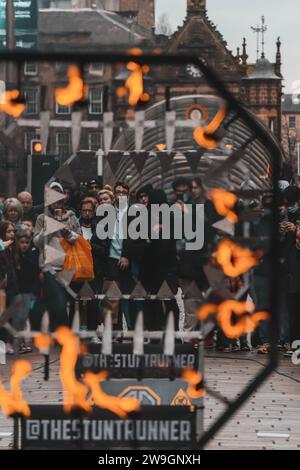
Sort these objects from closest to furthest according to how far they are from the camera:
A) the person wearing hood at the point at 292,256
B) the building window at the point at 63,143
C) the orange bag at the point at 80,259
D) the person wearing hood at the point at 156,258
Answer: the building window at the point at 63,143 < the person wearing hood at the point at 156,258 < the orange bag at the point at 80,259 < the person wearing hood at the point at 292,256

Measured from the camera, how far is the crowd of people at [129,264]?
246 inches

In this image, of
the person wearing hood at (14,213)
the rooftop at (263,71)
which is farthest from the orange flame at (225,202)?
the rooftop at (263,71)

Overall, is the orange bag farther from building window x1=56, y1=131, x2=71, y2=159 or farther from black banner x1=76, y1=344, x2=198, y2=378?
building window x1=56, y1=131, x2=71, y2=159

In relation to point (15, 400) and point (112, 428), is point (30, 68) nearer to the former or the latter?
point (15, 400)

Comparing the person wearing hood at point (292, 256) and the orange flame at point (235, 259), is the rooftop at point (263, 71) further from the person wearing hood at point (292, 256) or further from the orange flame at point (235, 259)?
the orange flame at point (235, 259)

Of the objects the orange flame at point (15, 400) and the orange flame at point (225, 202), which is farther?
the orange flame at point (225, 202)

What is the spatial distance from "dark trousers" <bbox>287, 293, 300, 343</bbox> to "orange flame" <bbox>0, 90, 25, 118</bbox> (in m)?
10.5

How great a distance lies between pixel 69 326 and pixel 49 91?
36.8 inches

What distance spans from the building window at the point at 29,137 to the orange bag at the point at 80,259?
6319 mm

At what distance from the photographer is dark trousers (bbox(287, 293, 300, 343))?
51.7 ft

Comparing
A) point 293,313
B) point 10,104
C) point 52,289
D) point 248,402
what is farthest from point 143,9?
point 10,104

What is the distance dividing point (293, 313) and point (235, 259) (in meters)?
10.3

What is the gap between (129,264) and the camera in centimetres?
1273

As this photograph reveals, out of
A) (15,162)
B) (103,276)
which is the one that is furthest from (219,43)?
(15,162)
